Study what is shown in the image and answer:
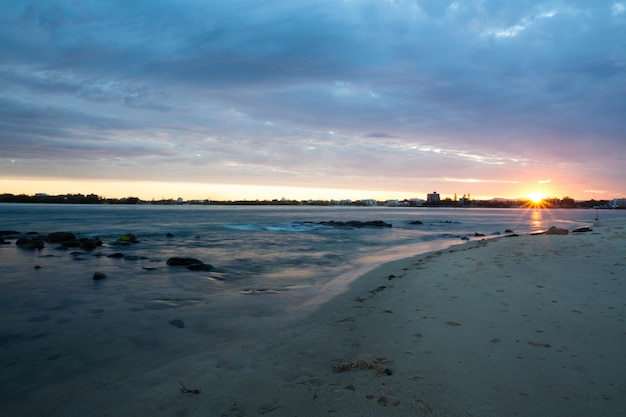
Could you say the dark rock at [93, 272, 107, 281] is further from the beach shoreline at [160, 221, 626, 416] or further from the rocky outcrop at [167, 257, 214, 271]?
the beach shoreline at [160, 221, 626, 416]

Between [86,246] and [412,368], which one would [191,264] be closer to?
[86,246]

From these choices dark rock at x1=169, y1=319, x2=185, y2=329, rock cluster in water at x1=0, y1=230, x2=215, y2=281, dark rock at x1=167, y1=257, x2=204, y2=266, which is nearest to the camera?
dark rock at x1=169, y1=319, x2=185, y2=329

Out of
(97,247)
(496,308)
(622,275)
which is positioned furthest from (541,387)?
(97,247)

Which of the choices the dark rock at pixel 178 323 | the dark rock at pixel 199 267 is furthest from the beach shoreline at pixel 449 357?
the dark rock at pixel 199 267

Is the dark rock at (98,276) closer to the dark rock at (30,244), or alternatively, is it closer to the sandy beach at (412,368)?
the sandy beach at (412,368)

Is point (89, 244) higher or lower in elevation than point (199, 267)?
higher

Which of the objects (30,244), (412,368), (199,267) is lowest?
(199,267)

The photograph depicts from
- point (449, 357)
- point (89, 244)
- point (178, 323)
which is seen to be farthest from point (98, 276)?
point (449, 357)

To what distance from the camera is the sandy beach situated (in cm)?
369

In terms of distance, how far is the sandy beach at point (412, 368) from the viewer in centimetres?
369

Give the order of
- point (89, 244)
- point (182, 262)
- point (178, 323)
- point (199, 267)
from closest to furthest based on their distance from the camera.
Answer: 1. point (178, 323)
2. point (199, 267)
3. point (182, 262)
4. point (89, 244)

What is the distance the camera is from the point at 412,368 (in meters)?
4.48

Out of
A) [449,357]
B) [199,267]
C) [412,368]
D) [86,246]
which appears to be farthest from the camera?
[86,246]

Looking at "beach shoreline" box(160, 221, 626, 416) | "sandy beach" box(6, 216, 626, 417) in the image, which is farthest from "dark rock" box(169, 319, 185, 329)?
"beach shoreline" box(160, 221, 626, 416)
